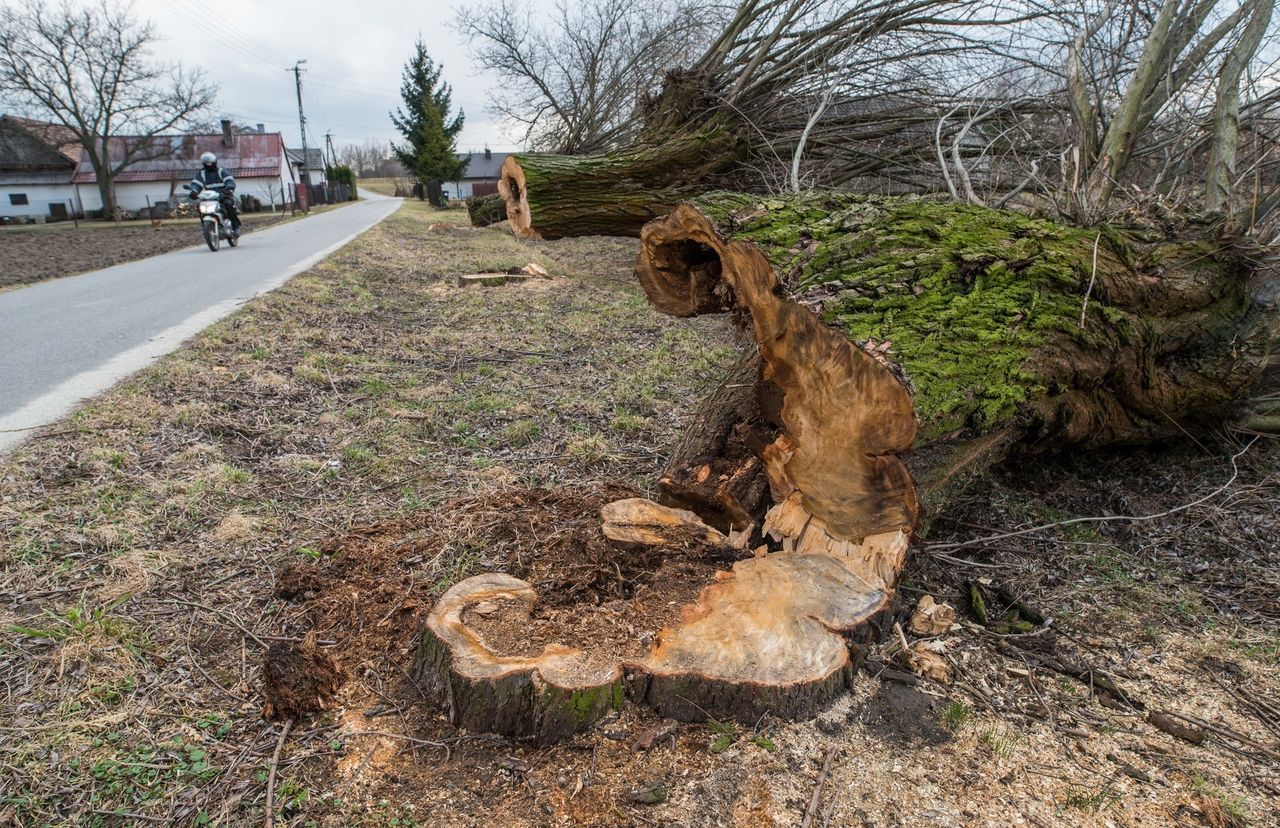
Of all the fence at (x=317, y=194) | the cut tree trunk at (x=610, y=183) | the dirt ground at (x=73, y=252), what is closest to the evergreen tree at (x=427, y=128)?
the fence at (x=317, y=194)

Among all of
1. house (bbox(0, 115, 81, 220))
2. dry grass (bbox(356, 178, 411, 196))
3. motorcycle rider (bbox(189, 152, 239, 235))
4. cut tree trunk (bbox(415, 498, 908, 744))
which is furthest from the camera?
dry grass (bbox(356, 178, 411, 196))

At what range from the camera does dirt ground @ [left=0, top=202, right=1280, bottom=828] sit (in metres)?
1.70

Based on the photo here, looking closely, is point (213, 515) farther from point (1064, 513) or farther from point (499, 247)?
point (499, 247)

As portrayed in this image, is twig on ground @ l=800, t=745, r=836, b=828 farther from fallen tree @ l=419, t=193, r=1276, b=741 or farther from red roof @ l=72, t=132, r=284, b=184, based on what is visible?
red roof @ l=72, t=132, r=284, b=184

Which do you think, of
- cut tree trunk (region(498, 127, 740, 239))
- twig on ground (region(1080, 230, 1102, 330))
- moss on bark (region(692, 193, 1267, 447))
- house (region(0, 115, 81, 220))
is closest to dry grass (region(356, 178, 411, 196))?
house (region(0, 115, 81, 220))

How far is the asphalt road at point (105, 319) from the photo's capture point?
4062 millimetres

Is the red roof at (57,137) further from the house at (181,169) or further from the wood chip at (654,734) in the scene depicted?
the wood chip at (654,734)

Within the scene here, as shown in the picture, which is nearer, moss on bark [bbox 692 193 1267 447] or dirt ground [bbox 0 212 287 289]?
moss on bark [bbox 692 193 1267 447]

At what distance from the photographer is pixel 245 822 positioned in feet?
5.26

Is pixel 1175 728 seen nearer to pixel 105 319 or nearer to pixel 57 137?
pixel 105 319

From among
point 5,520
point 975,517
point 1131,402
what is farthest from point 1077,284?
point 5,520

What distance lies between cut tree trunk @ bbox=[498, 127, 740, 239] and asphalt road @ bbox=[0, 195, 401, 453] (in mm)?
2904

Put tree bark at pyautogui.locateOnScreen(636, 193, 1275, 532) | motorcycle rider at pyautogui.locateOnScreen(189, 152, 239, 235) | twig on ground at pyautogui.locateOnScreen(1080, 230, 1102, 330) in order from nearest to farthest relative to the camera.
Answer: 1. tree bark at pyautogui.locateOnScreen(636, 193, 1275, 532)
2. twig on ground at pyautogui.locateOnScreen(1080, 230, 1102, 330)
3. motorcycle rider at pyautogui.locateOnScreen(189, 152, 239, 235)

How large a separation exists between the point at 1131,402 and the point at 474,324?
5.55 meters
